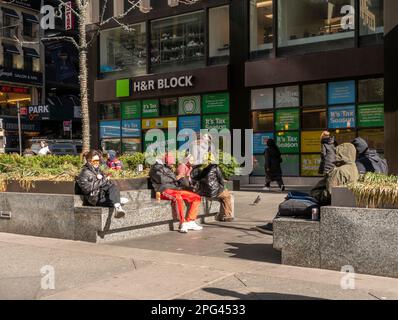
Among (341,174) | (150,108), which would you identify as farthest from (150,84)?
(341,174)

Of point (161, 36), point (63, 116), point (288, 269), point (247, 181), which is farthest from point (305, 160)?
point (63, 116)

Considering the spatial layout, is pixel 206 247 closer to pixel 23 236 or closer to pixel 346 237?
pixel 346 237

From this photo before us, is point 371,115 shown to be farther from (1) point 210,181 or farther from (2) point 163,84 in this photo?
(1) point 210,181

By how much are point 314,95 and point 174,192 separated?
10.4m

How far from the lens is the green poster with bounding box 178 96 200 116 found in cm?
2211

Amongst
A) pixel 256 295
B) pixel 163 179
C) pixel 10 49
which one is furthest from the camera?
pixel 10 49

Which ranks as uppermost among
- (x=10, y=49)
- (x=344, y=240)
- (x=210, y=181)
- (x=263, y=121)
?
(x=10, y=49)

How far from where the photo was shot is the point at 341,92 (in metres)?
18.2

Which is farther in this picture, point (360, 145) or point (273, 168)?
point (273, 168)

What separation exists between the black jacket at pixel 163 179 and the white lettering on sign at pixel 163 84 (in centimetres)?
1175

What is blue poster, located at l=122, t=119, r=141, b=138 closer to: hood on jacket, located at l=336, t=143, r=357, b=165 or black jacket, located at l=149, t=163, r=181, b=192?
black jacket, located at l=149, t=163, r=181, b=192

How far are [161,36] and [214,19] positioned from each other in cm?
314

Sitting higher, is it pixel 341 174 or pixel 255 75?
pixel 255 75

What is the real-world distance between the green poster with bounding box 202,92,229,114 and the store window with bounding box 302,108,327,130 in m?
3.35
